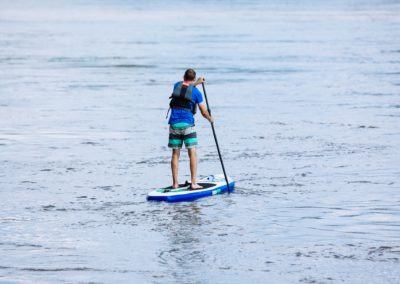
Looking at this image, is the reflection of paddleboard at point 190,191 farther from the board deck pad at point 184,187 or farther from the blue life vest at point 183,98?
the blue life vest at point 183,98

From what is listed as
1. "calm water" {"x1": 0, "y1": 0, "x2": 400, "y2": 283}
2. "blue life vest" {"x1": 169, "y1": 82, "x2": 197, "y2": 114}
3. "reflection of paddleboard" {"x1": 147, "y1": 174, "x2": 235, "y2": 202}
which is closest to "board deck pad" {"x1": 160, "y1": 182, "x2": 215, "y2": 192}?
"reflection of paddleboard" {"x1": 147, "y1": 174, "x2": 235, "y2": 202}

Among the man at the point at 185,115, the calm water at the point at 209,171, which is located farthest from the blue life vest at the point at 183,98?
the calm water at the point at 209,171

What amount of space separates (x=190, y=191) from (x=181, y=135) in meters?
0.77

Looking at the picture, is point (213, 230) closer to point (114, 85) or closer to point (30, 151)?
point (30, 151)

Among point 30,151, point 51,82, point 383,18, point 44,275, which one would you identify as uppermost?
point 383,18

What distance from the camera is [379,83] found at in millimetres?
30422

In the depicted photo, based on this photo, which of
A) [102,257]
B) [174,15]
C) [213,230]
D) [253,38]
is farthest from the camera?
[174,15]

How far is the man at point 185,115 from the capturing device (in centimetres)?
1502

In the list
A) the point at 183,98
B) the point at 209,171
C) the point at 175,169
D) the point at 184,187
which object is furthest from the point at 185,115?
the point at 209,171

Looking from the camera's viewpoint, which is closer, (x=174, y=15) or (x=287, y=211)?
(x=287, y=211)

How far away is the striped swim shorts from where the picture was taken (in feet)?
50.0

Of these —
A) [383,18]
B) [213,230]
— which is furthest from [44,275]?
[383,18]

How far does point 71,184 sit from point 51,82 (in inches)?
627

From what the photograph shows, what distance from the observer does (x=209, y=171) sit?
17.3 metres
